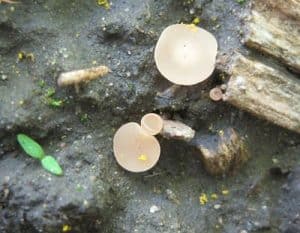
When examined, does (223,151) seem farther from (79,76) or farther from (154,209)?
(79,76)

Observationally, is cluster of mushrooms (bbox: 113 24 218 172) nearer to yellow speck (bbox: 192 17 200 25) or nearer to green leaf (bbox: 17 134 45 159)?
yellow speck (bbox: 192 17 200 25)

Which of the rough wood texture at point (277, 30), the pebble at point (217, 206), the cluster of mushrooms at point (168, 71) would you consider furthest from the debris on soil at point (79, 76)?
the pebble at point (217, 206)

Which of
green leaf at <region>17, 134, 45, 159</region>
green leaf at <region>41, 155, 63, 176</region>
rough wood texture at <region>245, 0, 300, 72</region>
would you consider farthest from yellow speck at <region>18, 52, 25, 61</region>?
rough wood texture at <region>245, 0, 300, 72</region>

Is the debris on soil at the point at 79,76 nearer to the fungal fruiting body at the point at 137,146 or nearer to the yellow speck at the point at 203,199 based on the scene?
the fungal fruiting body at the point at 137,146

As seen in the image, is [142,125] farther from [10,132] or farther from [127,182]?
[10,132]

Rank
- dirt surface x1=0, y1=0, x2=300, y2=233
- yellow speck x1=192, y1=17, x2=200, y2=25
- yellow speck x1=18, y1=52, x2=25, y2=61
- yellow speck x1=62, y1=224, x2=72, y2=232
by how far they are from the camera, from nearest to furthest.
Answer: yellow speck x1=62, y1=224, x2=72, y2=232, dirt surface x1=0, y1=0, x2=300, y2=233, yellow speck x1=18, y1=52, x2=25, y2=61, yellow speck x1=192, y1=17, x2=200, y2=25

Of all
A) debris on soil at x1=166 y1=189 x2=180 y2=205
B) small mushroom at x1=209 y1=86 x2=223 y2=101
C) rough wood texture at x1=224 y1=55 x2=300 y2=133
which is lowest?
debris on soil at x1=166 y1=189 x2=180 y2=205
